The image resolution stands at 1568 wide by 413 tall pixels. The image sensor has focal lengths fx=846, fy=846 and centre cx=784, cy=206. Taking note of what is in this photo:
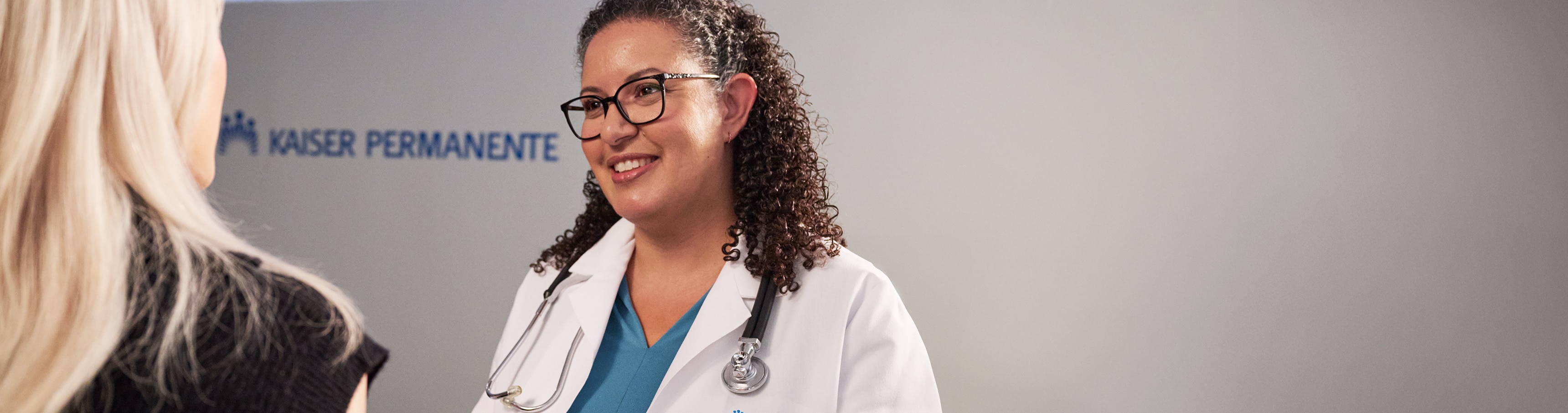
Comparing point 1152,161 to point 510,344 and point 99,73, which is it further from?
point 99,73

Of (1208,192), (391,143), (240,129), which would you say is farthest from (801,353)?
(240,129)

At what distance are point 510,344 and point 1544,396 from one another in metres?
2.44

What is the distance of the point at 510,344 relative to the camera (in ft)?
4.75

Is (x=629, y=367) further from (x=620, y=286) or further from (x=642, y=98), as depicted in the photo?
(x=642, y=98)

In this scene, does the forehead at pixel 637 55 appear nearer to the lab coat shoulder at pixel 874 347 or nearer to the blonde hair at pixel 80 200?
the lab coat shoulder at pixel 874 347

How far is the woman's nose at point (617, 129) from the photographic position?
124cm

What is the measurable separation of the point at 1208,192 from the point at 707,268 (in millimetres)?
1519

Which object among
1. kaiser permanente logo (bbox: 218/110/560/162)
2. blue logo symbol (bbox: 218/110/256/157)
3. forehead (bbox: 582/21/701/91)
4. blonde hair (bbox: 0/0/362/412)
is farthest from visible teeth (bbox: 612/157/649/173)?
blue logo symbol (bbox: 218/110/256/157)

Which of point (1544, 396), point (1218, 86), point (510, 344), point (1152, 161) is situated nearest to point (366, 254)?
point (510, 344)

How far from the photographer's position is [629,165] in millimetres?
1278

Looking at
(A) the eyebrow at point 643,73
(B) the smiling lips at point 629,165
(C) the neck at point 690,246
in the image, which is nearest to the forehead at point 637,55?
(A) the eyebrow at point 643,73

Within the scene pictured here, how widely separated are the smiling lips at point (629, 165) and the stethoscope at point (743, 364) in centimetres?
24

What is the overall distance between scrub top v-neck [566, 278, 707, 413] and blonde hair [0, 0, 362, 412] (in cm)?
73

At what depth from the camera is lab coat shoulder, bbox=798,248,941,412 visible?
117 cm
